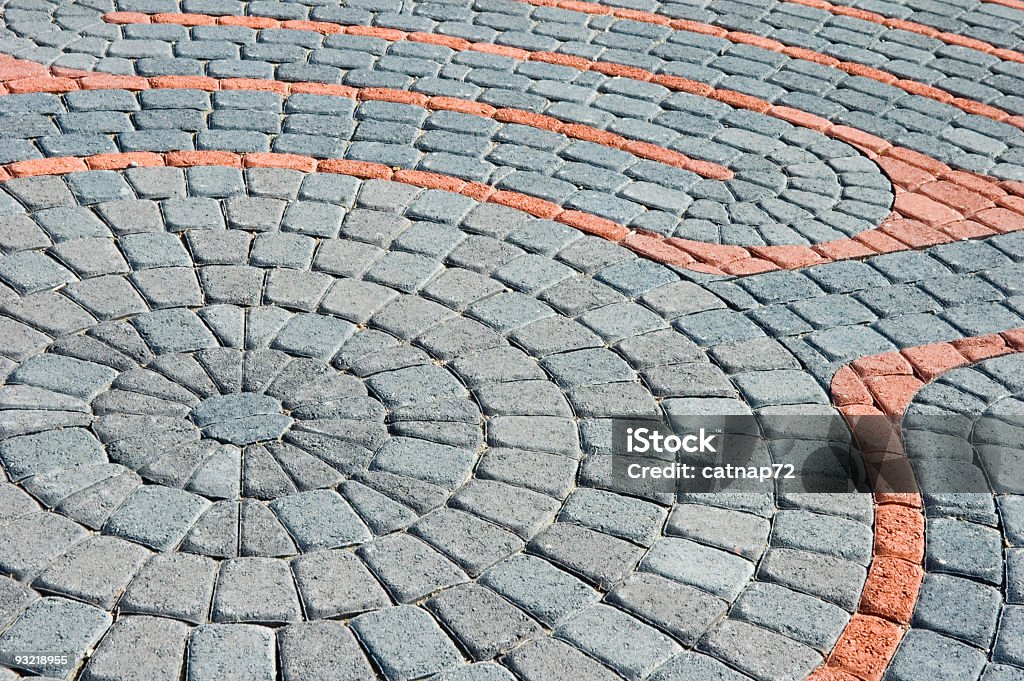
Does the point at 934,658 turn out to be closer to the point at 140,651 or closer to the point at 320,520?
the point at 320,520

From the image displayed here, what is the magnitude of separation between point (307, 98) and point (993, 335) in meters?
3.77

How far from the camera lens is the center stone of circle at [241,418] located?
13.5ft

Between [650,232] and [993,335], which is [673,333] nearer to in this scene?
[650,232]

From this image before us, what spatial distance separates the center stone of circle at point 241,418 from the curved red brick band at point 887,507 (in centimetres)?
199

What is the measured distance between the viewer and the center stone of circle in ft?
13.5

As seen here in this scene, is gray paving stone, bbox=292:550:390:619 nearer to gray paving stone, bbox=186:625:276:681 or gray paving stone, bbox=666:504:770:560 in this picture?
gray paving stone, bbox=186:625:276:681

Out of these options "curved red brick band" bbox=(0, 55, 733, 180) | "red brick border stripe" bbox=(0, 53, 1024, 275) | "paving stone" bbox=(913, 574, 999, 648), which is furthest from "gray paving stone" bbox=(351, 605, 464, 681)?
"curved red brick band" bbox=(0, 55, 733, 180)

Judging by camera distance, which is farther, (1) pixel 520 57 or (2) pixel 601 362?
(1) pixel 520 57

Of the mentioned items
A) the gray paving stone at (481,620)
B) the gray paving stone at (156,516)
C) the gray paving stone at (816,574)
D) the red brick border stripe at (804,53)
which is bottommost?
the gray paving stone at (816,574)

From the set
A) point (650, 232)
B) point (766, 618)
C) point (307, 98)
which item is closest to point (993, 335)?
point (650, 232)

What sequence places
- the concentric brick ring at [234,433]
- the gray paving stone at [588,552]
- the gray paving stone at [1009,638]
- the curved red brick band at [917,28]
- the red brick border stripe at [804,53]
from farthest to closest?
the curved red brick band at [917,28] → the red brick border stripe at [804,53] → the concentric brick ring at [234,433] → the gray paving stone at [588,552] → the gray paving stone at [1009,638]

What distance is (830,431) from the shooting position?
14.3 ft

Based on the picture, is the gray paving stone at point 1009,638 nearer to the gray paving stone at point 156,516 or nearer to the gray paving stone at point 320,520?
the gray paving stone at point 320,520

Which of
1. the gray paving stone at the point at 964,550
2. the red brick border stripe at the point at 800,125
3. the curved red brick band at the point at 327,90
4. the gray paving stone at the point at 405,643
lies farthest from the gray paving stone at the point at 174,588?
the curved red brick band at the point at 327,90
